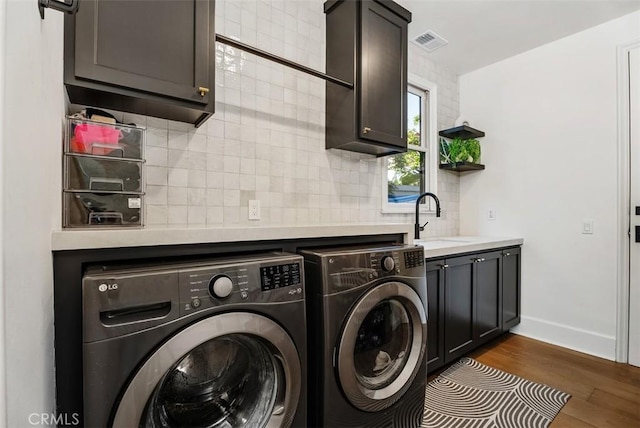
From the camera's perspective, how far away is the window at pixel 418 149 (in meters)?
3.08

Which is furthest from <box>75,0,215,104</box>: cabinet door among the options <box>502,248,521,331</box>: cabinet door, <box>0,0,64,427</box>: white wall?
<box>502,248,521,331</box>: cabinet door

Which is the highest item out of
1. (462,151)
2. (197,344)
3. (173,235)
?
(462,151)

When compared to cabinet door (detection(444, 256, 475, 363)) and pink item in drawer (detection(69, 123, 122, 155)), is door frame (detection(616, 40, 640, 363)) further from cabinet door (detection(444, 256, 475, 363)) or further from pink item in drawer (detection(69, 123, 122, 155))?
pink item in drawer (detection(69, 123, 122, 155))

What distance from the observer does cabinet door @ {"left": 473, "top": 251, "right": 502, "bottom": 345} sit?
2457 mm

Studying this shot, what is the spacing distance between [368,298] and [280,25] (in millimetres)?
1919

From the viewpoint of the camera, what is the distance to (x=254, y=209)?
2041mm

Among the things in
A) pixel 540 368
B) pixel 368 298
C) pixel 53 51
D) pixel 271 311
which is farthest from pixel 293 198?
pixel 540 368

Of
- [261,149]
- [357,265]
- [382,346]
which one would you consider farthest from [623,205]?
[261,149]

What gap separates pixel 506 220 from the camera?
124 inches

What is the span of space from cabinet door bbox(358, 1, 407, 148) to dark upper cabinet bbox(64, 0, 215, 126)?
1.04 m

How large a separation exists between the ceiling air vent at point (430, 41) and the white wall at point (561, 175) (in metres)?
0.76

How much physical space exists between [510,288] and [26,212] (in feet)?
10.8

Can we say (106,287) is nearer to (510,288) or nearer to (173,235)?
(173,235)

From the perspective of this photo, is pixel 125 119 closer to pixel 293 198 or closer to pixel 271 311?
pixel 293 198
